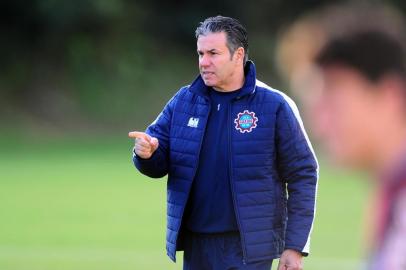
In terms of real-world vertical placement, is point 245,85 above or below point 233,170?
above

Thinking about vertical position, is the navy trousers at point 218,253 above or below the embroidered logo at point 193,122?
below

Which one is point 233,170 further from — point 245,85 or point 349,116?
point 349,116

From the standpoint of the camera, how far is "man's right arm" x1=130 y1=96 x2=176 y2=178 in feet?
20.6

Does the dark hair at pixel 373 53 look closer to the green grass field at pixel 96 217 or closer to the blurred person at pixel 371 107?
the blurred person at pixel 371 107

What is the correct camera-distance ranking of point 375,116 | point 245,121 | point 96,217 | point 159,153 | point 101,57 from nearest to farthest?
point 375,116
point 245,121
point 159,153
point 96,217
point 101,57

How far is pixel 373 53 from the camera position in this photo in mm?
2826

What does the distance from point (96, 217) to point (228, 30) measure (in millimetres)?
8614

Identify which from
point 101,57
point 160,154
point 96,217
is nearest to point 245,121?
point 160,154

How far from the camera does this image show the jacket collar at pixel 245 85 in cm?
630

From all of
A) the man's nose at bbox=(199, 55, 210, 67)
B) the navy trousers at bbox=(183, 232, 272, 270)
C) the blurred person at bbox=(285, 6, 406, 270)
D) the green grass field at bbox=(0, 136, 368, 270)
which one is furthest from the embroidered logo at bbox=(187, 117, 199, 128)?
the blurred person at bbox=(285, 6, 406, 270)

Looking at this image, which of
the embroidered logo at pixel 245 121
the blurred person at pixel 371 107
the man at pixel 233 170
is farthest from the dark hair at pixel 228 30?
the blurred person at pixel 371 107

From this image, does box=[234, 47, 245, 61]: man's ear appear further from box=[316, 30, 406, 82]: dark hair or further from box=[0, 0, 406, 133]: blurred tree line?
box=[0, 0, 406, 133]: blurred tree line

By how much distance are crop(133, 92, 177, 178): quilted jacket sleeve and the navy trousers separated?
1.42 feet

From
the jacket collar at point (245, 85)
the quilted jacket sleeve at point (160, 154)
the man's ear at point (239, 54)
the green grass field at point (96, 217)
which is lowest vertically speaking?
the green grass field at point (96, 217)
